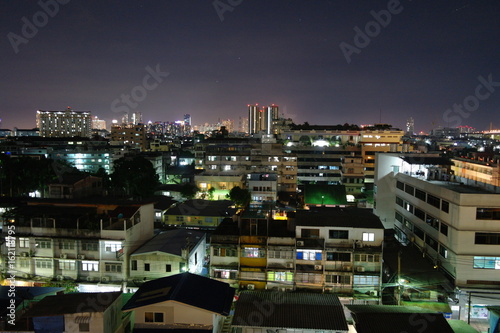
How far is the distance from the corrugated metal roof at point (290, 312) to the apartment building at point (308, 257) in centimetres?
331

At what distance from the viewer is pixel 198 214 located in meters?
26.4

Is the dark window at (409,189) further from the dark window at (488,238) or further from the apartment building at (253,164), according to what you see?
the apartment building at (253,164)

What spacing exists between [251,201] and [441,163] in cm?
1602

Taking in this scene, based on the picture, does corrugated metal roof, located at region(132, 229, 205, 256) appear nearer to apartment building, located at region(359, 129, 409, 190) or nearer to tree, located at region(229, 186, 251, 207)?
tree, located at region(229, 186, 251, 207)

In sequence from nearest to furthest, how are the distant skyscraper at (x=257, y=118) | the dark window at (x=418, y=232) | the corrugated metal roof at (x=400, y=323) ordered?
the corrugated metal roof at (x=400, y=323), the dark window at (x=418, y=232), the distant skyscraper at (x=257, y=118)

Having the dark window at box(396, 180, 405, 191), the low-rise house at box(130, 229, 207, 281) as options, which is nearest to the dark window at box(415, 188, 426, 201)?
the dark window at box(396, 180, 405, 191)

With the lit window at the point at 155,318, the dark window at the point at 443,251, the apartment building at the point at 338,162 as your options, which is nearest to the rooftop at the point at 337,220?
the dark window at the point at 443,251

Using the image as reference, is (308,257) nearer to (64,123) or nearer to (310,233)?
(310,233)

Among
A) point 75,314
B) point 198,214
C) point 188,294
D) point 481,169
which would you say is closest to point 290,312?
point 188,294

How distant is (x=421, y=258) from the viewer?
57.6ft

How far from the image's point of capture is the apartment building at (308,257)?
1532cm

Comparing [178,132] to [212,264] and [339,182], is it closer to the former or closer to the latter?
[339,182]

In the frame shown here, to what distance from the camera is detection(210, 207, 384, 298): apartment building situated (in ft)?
50.3

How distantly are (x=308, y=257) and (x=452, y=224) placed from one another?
709 cm
